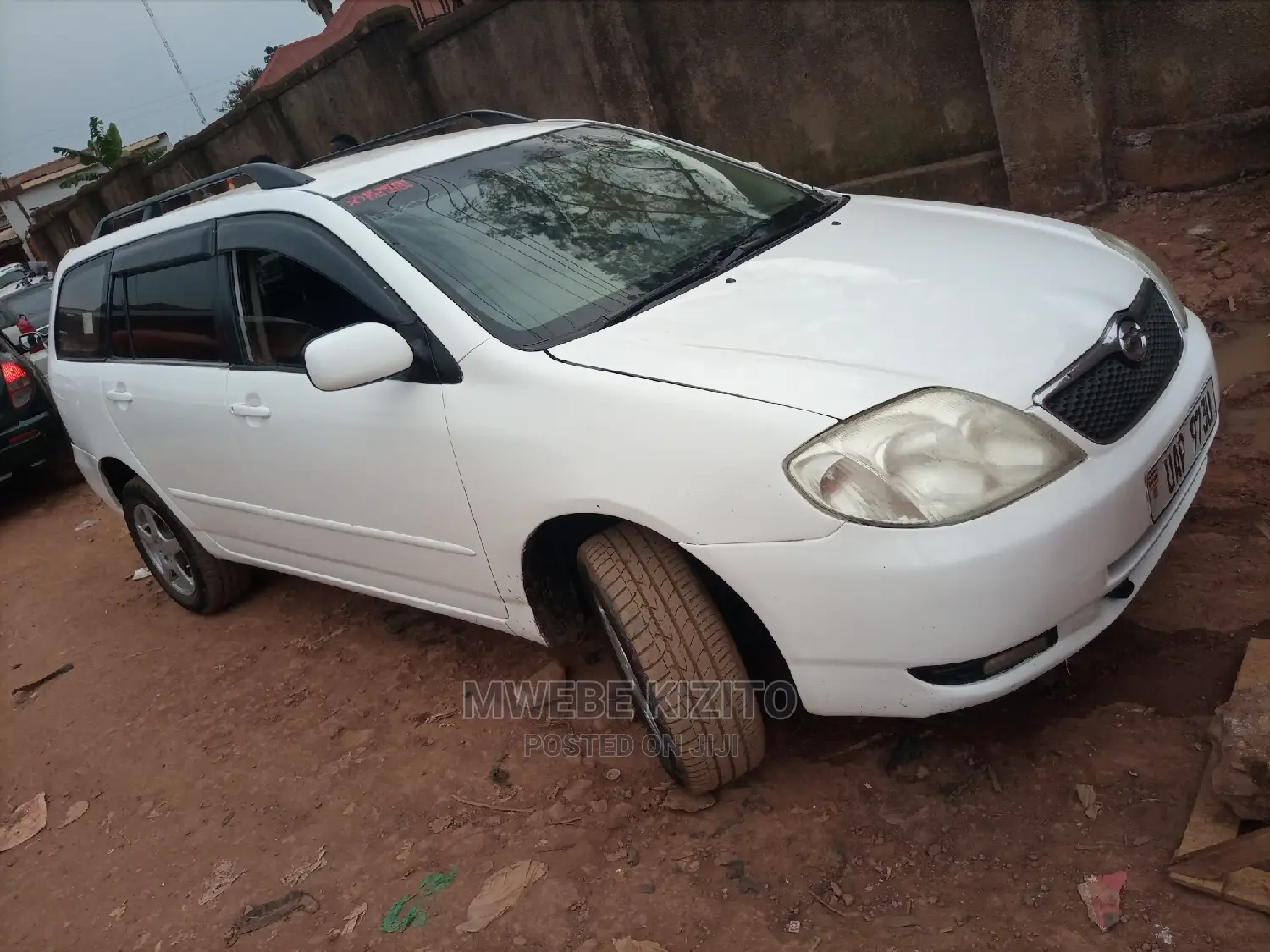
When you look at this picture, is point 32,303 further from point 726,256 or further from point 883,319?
point 883,319

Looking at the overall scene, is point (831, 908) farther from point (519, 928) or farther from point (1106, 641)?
point (1106, 641)

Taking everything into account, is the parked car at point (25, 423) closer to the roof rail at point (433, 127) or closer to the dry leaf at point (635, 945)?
the roof rail at point (433, 127)

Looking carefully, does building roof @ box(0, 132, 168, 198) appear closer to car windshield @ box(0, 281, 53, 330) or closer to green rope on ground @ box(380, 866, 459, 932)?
car windshield @ box(0, 281, 53, 330)

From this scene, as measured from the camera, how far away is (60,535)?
281 inches

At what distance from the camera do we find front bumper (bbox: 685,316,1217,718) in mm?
1919

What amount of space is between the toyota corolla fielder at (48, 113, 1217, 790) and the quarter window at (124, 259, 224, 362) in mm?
21

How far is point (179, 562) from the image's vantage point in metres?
4.66

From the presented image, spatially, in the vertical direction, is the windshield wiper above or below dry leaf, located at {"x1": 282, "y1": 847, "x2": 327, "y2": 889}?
above

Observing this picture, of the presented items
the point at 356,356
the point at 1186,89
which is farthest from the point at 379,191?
the point at 1186,89

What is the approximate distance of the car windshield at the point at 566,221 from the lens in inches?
103

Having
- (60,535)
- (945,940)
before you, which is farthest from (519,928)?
(60,535)

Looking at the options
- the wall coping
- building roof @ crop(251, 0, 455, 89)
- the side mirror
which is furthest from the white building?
the side mirror

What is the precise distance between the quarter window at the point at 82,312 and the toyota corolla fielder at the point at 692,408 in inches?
30.5

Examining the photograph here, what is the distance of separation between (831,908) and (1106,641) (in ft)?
3.52
